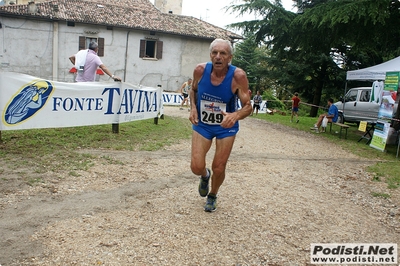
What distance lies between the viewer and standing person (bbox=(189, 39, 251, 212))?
4098 millimetres

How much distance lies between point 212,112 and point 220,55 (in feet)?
2.23

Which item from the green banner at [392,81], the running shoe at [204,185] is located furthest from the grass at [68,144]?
the green banner at [392,81]

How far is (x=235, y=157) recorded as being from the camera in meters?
8.13

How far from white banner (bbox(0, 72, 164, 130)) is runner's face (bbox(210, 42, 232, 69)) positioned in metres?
4.30

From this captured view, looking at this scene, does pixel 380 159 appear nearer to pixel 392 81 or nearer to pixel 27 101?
pixel 392 81

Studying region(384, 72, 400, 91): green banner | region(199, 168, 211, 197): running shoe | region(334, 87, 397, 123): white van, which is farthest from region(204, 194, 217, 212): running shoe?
region(334, 87, 397, 123): white van

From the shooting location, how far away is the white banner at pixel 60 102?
258 inches

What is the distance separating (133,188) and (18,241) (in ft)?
6.59

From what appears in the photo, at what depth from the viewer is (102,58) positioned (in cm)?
2902

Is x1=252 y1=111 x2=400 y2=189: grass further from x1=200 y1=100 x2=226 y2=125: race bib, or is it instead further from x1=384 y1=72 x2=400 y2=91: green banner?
x1=200 y1=100 x2=226 y2=125: race bib

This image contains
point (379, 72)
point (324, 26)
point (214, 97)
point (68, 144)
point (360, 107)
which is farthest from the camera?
point (360, 107)

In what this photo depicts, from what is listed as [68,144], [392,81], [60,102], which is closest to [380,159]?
[392,81]

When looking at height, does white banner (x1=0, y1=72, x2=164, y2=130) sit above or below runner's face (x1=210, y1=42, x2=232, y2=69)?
below

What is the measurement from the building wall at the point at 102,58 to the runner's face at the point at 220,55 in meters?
26.0
